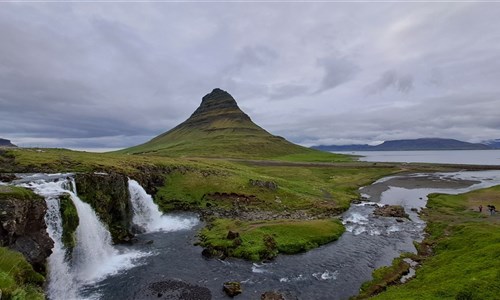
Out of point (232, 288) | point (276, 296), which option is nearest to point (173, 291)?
point (232, 288)

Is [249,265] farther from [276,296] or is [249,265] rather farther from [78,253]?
[78,253]

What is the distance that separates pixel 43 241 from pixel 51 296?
6.85 metres

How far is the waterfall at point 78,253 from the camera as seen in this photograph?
37750 millimetres

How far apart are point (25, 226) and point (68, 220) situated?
7.15 metres

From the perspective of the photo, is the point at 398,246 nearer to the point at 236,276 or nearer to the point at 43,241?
the point at 236,276

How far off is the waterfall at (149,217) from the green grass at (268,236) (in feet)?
24.4

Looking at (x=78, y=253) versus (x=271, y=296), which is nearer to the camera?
(x=271, y=296)

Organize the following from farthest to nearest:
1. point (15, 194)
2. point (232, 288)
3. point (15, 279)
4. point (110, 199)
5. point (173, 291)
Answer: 1. point (110, 199)
2. point (15, 194)
3. point (173, 291)
4. point (232, 288)
5. point (15, 279)

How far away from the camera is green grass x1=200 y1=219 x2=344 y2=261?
49500 mm

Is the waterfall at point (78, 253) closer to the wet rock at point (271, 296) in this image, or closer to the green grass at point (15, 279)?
the green grass at point (15, 279)

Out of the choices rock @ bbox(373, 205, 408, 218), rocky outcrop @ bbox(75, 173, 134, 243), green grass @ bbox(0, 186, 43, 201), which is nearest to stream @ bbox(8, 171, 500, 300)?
rocky outcrop @ bbox(75, 173, 134, 243)

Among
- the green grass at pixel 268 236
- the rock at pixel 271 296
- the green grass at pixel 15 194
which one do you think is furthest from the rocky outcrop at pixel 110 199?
the rock at pixel 271 296

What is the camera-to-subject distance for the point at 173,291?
121 ft

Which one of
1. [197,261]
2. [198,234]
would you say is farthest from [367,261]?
[198,234]
